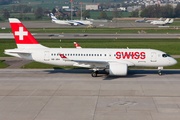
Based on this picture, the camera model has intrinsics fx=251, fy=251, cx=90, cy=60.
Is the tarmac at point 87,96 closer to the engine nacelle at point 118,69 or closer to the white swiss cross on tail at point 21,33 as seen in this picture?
the engine nacelle at point 118,69

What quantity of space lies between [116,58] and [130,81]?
3.98 metres

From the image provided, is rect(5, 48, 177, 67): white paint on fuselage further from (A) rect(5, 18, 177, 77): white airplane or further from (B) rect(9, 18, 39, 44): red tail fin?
(B) rect(9, 18, 39, 44): red tail fin

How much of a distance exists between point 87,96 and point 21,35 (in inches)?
587

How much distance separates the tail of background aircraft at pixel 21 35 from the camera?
34.4m

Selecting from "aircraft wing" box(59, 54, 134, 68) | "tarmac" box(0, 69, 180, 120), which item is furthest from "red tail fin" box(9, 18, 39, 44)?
"aircraft wing" box(59, 54, 134, 68)

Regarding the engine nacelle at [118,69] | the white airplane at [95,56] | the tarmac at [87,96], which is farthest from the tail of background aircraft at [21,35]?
the engine nacelle at [118,69]

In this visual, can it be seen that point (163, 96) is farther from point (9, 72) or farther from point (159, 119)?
point (9, 72)

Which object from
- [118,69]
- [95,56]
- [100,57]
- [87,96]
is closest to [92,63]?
[95,56]

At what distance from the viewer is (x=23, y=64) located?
4169 cm

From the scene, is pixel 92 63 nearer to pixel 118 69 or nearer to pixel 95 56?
pixel 95 56

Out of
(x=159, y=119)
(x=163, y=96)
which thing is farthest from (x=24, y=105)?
(x=163, y=96)

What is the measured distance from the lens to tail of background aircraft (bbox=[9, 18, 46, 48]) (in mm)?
34438

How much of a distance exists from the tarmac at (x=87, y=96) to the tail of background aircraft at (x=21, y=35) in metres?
4.15

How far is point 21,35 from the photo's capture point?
113ft
